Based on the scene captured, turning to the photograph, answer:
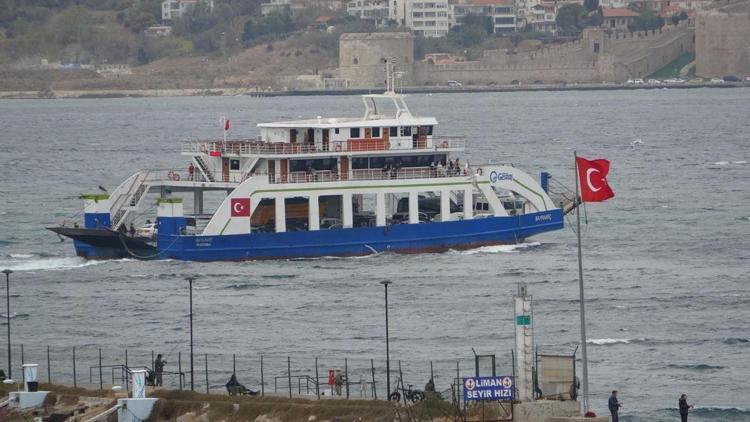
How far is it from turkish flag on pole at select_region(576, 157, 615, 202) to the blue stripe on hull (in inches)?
819

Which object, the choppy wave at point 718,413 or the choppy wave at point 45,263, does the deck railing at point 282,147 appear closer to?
the choppy wave at point 45,263

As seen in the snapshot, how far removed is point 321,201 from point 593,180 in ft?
74.4

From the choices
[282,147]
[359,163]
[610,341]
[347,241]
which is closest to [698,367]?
[610,341]

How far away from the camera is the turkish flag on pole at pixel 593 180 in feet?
120

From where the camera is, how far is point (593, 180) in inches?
1447

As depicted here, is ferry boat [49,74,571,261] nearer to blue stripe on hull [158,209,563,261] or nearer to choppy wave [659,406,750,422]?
blue stripe on hull [158,209,563,261]

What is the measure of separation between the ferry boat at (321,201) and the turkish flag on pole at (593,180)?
66.5ft

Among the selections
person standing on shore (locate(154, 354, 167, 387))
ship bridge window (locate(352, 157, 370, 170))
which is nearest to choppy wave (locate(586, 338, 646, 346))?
person standing on shore (locate(154, 354, 167, 387))

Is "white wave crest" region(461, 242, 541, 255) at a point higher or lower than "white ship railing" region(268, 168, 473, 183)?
lower

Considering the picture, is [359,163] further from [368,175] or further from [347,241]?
[347,241]

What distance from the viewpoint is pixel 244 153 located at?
189ft

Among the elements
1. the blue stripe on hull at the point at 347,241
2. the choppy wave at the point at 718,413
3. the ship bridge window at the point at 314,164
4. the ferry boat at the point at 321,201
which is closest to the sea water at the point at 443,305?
the choppy wave at the point at 718,413

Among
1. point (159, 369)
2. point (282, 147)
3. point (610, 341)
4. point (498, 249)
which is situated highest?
point (282, 147)

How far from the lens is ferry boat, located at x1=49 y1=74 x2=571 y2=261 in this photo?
56.4 metres
